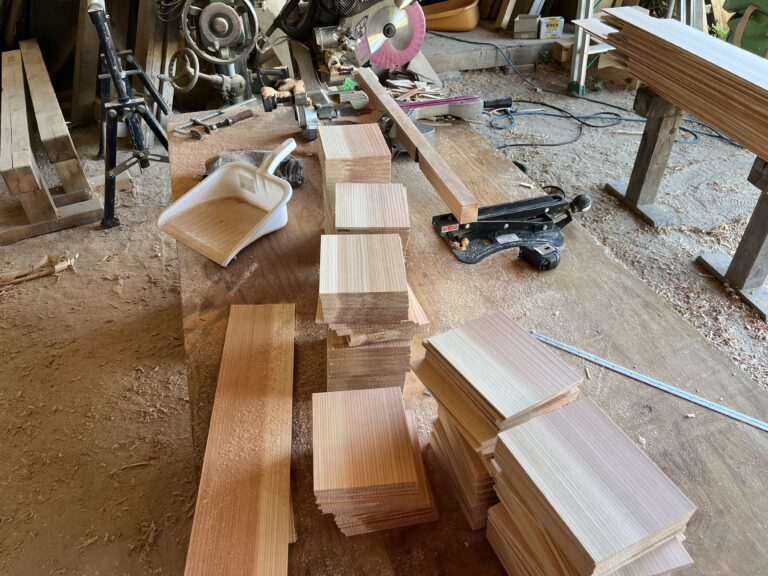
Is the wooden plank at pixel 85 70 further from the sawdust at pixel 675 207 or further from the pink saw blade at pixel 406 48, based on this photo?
the sawdust at pixel 675 207

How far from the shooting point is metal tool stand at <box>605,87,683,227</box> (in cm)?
291

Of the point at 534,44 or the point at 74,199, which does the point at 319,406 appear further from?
the point at 534,44

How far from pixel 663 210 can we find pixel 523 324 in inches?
99.4

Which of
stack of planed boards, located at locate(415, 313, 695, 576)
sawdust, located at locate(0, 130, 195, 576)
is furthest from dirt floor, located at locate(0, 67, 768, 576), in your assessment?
stack of planed boards, located at locate(415, 313, 695, 576)

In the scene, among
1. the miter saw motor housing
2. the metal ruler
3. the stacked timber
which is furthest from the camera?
the miter saw motor housing

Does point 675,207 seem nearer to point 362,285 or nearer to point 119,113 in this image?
point 362,285

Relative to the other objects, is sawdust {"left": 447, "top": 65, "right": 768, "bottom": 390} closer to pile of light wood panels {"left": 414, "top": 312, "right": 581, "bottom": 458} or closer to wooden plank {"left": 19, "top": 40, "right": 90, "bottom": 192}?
pile of light wood panels {"left": 414, "top": 312, "right": 581, "bottom": 458}

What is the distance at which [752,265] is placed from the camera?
263cm

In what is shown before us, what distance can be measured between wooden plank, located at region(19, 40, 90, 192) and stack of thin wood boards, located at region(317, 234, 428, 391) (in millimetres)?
2598

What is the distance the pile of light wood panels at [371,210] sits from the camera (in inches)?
48.0

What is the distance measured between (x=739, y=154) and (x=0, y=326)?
489 centimetres

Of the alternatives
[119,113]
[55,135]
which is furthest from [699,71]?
[55,135]

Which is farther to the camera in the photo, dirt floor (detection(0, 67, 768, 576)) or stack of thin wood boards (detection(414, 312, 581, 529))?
dirt floor (detection(0, 67, 768, 576))

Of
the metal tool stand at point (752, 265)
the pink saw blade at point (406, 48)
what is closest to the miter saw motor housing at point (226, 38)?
the pink saw blade at point (406, 48)
